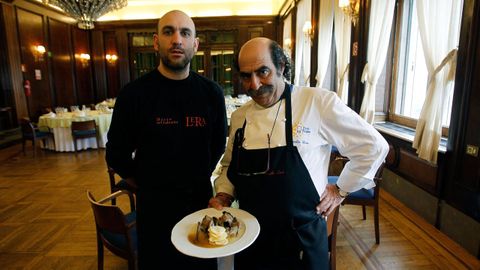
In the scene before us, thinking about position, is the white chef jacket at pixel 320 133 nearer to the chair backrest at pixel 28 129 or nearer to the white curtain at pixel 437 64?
the white curtain at pixel 437 64

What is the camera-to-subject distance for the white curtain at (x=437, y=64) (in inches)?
108

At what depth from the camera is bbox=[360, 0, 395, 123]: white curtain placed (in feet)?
12.3

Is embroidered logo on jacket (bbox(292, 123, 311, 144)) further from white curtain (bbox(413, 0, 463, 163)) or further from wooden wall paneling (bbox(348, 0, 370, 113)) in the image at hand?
wooden wall paneling (bbox(348, 0, 370, 113))

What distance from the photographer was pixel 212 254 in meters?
0.95

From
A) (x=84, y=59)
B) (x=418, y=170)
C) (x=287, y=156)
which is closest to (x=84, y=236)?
(x=287, y=156)

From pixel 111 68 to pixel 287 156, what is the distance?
10.7 metres

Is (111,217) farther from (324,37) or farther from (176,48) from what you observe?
(324,37)

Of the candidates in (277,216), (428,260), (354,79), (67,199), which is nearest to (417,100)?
(354,79)

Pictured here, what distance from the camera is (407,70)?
406cm

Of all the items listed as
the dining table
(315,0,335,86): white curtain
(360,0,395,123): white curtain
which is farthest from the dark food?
the dining table

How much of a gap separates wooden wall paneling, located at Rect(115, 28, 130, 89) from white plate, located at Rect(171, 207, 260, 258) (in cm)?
1034

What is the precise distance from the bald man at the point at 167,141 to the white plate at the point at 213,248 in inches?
10.8

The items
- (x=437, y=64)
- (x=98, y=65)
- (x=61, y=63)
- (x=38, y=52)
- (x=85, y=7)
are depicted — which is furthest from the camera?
(x=98, y=65)

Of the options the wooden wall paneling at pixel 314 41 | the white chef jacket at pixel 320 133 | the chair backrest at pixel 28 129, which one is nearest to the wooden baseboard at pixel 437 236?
the white chef jacket at pixel 320 133
